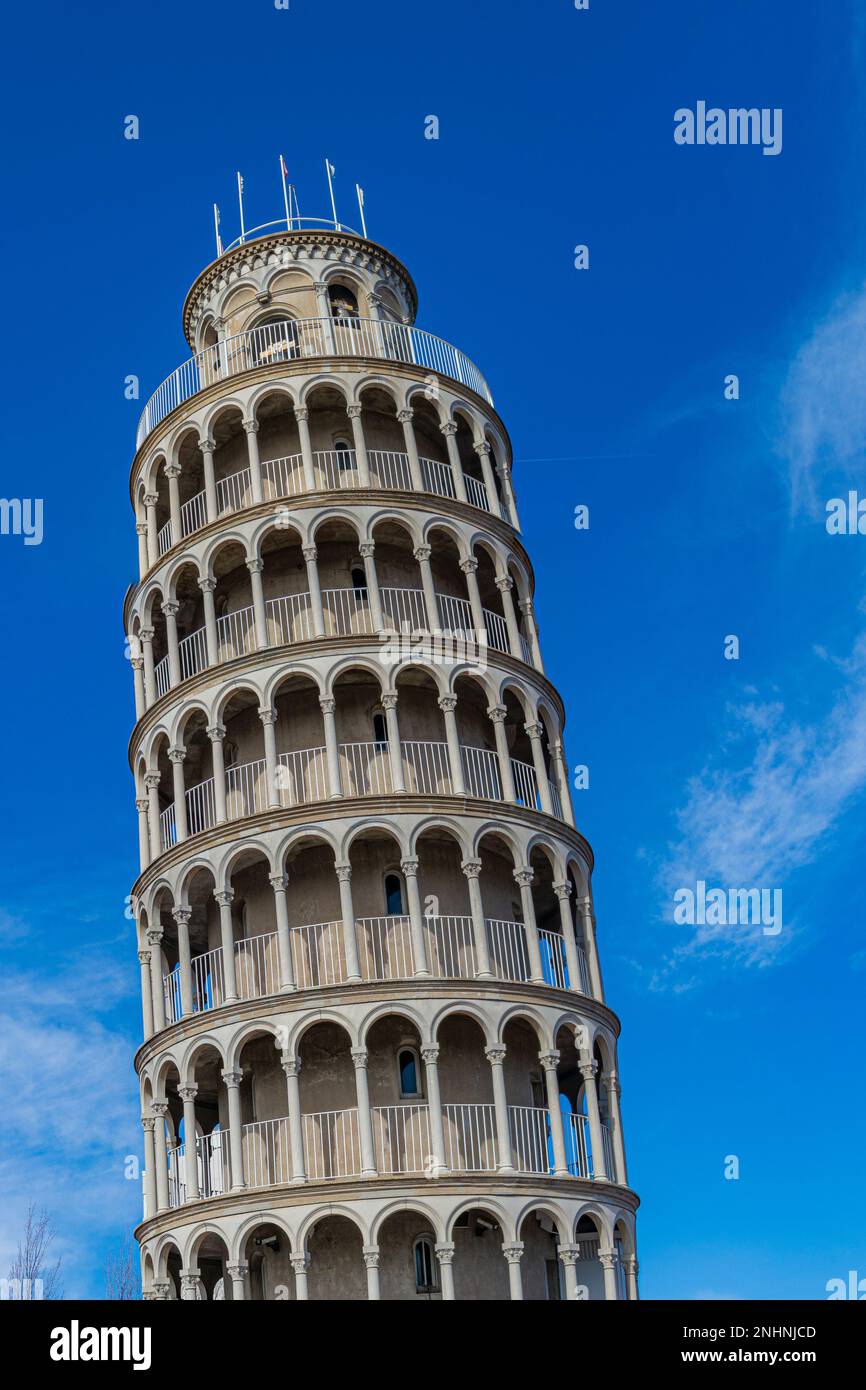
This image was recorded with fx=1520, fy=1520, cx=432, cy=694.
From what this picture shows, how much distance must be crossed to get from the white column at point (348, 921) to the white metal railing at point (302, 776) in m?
2.12

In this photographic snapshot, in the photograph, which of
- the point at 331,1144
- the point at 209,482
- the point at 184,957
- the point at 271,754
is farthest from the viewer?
the point at 209,482

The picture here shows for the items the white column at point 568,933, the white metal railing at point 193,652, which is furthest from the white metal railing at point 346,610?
the white column at point 568,933

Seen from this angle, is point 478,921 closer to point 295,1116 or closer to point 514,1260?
point 295,1116

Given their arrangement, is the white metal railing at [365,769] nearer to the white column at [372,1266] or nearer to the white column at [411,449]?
the white column at [411,449]

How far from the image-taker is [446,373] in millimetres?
49219

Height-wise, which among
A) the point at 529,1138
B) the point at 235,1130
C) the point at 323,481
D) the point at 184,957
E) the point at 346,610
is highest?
the point at 323,481

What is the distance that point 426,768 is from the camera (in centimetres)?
4225

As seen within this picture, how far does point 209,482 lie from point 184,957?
1451 centimetres

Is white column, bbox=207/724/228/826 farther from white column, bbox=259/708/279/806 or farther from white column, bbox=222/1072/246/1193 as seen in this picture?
white column, bbox=222/1072/246/1193

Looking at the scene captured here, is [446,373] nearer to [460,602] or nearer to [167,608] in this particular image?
[460,602]

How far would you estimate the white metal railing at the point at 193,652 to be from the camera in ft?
148

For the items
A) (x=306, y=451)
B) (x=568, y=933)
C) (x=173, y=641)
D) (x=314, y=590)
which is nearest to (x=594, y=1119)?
(x=568, y=933)
